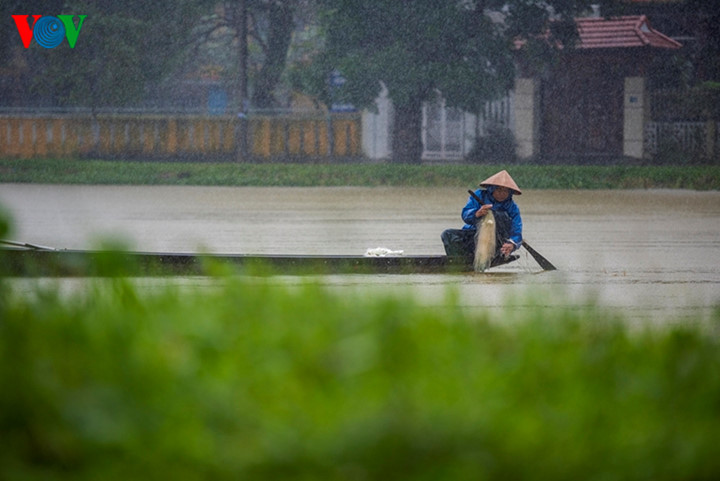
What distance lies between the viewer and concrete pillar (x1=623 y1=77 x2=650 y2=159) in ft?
118

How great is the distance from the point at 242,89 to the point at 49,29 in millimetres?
5969

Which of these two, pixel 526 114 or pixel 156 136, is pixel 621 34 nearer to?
pixel 526 114

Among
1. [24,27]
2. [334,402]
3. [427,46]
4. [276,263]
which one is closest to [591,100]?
[427,46]

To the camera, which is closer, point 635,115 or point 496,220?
point 496,220

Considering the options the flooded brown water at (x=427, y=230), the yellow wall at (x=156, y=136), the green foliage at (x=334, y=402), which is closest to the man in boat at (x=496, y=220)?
the flooded brown water at (x=427, y=230)

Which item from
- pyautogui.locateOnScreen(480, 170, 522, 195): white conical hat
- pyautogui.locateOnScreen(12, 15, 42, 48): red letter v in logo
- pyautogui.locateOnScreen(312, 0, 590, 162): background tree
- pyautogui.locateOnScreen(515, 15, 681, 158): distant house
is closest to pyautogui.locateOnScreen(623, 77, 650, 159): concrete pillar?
pyautogui.locateOnScreen(515, 15, 681, 158): distant house

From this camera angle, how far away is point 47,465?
241 centimetres

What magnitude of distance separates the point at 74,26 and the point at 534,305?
30.5m

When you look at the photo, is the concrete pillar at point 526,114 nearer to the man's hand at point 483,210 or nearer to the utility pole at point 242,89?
the utility pole at point 242,89

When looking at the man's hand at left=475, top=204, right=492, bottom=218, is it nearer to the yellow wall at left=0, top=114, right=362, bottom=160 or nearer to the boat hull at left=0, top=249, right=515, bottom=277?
the boat hull at left=0, top=249, right=515, bottom=277

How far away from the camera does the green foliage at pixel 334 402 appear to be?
219cm

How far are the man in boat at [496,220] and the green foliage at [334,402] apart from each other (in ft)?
27.2

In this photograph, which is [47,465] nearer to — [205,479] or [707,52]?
[205,479]

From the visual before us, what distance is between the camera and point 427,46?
3136 cm
